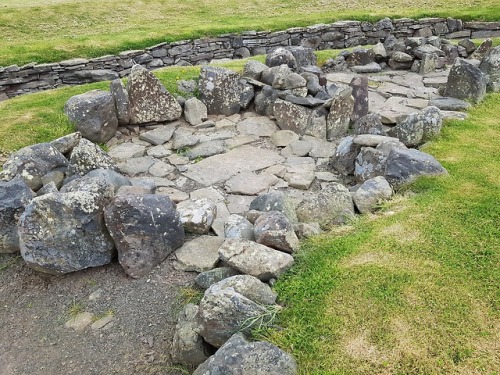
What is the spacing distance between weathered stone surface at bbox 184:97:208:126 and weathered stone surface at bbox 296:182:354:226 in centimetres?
441

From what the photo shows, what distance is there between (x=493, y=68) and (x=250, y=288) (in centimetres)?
922

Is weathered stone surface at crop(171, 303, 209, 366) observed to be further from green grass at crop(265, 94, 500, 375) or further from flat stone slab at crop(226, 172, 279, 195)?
flat stone slab at crop(226, 172, 279, 195)

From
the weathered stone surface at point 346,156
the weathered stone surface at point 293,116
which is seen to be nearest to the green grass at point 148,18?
the weathered stone surface at point 293,116

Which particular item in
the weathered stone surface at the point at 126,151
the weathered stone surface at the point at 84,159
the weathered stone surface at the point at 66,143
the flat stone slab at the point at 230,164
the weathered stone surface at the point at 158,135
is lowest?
the flat stone slab at the point at 230,164

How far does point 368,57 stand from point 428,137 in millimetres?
6144

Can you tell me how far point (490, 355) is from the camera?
372cm

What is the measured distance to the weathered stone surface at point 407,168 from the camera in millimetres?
6551

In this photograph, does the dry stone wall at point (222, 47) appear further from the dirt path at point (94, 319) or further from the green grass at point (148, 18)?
the dirt path at point (94, 319)

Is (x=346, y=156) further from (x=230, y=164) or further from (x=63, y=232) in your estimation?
(x=63, y=232)

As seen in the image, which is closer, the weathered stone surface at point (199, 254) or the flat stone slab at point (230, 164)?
the weathered stone surface at point (199, 254)

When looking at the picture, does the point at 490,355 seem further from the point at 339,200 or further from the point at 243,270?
the point at 339,200

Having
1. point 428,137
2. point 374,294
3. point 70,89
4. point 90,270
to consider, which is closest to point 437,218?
point 374,294

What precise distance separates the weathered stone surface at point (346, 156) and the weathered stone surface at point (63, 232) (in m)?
4.03

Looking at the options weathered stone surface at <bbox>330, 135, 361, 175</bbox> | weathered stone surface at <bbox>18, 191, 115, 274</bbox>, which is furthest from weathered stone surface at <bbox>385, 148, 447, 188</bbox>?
weathered stone surface at <bbox>18, 191, 115, 274</bbox>
